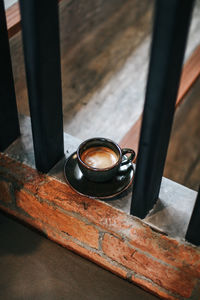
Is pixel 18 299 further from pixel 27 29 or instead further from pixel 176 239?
pixel 27 29

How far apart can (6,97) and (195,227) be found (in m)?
0.62

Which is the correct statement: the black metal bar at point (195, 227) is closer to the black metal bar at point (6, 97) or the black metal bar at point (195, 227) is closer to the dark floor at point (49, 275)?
the dark floor at point (49, 275)

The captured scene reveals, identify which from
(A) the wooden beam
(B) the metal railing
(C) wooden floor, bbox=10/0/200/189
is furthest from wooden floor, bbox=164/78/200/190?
(B) the metal railing

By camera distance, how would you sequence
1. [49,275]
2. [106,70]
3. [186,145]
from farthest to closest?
[186,145], [106,70], [49,275]

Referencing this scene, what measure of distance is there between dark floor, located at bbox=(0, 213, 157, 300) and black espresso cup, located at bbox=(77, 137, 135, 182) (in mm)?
369

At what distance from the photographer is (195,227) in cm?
94

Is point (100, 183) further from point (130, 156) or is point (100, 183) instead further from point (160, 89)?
point (160, 89)

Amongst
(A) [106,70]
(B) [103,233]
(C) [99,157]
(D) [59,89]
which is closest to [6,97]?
(D) [59,89]

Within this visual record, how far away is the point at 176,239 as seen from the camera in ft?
3.29

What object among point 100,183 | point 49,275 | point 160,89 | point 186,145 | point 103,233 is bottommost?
point 186,145

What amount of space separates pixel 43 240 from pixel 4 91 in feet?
1.84

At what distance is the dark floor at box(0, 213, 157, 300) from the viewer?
3.93 feet

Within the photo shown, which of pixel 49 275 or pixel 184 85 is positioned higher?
pixel 184 85

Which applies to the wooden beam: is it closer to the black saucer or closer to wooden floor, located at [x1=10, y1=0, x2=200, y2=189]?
wooden floor, located at [x1=10, y1=0, x2=200, y2=189]
